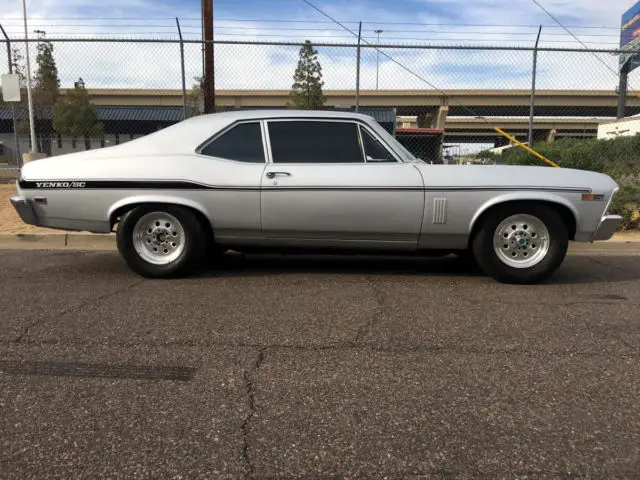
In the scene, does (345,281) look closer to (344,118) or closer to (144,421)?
(344,118)

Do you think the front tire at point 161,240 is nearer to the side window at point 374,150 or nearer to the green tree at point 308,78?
the side window at point 374,150

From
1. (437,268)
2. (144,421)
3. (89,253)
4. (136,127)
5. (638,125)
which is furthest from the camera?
(136,127)

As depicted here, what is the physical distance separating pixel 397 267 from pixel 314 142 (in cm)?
171

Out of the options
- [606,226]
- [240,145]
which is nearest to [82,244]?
[240,145]

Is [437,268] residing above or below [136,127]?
below

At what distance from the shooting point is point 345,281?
5312mm

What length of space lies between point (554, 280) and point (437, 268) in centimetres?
119

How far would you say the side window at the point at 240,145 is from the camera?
5273 millimetres

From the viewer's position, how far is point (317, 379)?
302cm

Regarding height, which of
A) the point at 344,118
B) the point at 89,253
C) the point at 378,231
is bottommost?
the point at 89,253

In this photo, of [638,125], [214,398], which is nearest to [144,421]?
[214,398]

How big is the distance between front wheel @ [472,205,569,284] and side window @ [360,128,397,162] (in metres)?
1.10

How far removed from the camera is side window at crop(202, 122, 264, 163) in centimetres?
527

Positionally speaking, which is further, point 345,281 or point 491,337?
point 345,281
